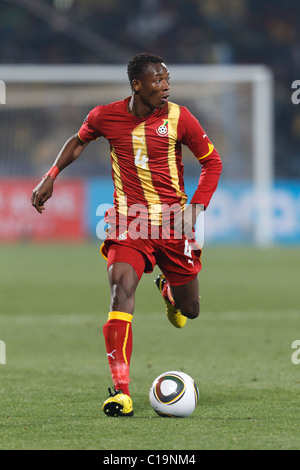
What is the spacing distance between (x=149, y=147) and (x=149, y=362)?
6.71 ft

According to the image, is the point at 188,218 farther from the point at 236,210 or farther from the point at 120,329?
the point at 236,210

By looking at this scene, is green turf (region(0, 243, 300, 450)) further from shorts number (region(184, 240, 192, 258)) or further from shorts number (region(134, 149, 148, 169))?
shorts number (region(134, 149, 148, 169))

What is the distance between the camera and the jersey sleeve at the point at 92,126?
195 inches

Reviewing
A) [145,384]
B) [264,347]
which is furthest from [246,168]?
[145,384]

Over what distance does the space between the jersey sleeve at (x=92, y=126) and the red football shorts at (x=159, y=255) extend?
25.5 inches

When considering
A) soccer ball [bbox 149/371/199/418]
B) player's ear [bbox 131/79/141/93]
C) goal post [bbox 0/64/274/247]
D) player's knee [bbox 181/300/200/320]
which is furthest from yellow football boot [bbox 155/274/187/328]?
goal post [bbox 0/64/274/247]

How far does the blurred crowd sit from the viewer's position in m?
24.5

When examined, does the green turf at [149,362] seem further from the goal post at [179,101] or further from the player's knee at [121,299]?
the goal post at [179,101]

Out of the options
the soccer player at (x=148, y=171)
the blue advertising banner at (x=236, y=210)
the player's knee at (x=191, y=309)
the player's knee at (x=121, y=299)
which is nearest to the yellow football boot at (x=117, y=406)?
the player's knee at (x=121, y=299)

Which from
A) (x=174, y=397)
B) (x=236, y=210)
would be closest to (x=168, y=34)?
(x=236, y=210)

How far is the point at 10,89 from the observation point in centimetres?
2008

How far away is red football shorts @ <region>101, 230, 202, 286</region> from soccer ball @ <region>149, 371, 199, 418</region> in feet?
2.16

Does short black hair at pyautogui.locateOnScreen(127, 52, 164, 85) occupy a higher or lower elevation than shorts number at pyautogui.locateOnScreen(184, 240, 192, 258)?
higher

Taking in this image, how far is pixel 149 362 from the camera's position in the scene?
249 inches
